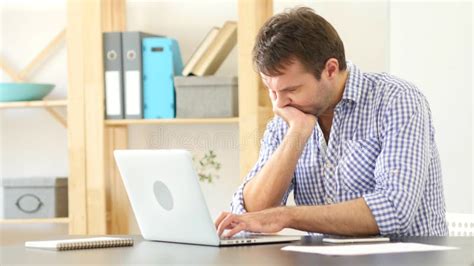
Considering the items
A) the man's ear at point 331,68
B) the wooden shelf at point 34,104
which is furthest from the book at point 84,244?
the wooden shelf at point 34,104

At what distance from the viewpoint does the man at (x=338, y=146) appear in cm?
208

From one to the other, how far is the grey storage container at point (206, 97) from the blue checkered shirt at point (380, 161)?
0.92 metres

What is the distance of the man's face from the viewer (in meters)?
2.24

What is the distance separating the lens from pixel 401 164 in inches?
83.2

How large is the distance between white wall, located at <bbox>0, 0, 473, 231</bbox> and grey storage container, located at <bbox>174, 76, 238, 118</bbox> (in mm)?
267

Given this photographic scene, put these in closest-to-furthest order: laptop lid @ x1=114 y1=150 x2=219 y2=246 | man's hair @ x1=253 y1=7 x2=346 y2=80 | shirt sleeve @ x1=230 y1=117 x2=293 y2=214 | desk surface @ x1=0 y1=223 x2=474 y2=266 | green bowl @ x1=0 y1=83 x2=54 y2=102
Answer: desk surface @ x1=0 y1=223 x2=474 y2=266 → laptop lid @ x1=114 y1=150 x2=219 y2=246 → man's hair @ x1=253 y1=7 x2=346 y2=80 → shirt sleeve @ x1=230 y1=117 x2=293 y2=214 → green bowl @ x1=0 y1=83 x2=54 y2=102

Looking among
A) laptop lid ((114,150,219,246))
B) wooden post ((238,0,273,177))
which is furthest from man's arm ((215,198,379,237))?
wooden post ((238,0,273,177))

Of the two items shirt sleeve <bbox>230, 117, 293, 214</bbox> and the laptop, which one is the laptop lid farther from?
shirt sleeve <bbox>230, 117, 293, 214</bbox>

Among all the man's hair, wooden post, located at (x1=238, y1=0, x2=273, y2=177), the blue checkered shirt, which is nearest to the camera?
the blue checkered shirt

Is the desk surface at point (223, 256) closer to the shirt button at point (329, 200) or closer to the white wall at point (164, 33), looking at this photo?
the shirt button at point (329, 200)

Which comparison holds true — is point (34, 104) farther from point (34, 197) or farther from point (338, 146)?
point (338, 146)

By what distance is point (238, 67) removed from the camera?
3.34 meters

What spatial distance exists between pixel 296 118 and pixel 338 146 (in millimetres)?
131

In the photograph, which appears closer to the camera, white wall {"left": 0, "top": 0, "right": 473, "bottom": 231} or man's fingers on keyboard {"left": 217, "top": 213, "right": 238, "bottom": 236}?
man's fingers on keyboard {"left": 217, "top": 213, "right": 238, "bottom": 236}
